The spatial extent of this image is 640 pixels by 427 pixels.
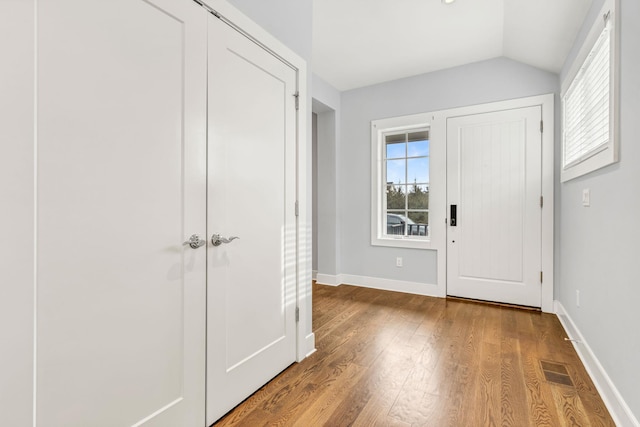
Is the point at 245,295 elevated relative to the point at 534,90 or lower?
lower

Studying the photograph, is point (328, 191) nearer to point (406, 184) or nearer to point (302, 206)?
point (406, 184)

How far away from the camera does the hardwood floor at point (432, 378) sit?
1.67 meters

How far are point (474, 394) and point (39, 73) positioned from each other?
8.14ft

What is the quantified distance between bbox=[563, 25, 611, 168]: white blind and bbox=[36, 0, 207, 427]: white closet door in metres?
2.30

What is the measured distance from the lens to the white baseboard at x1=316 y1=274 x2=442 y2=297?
3.93m

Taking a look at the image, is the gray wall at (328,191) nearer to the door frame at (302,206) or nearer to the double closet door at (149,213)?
the door frame at (302,206)

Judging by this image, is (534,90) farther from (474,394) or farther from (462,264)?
(474,394)

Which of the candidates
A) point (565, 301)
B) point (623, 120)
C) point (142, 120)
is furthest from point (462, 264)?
point (142, 120)

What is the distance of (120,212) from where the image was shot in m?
1.24

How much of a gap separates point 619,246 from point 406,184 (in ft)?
8.55

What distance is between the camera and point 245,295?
72.1 inches

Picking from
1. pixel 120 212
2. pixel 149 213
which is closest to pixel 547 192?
pixel 149 213

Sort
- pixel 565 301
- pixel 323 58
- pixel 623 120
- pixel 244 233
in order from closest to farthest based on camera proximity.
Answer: pixel 623 120 → pixel 244 233 → pixel 565 301 → pixel 323 58

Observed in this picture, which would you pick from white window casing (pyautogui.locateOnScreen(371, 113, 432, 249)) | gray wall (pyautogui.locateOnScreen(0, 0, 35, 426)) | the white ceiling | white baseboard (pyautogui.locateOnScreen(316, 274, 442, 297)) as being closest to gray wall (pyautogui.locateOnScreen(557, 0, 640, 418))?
the white ceiling
